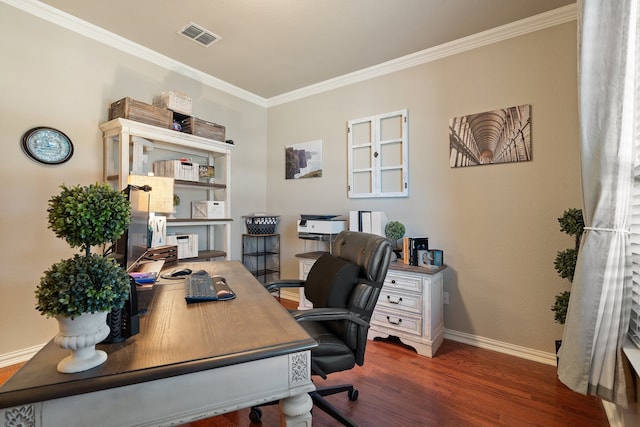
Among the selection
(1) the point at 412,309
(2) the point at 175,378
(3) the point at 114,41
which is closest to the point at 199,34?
(3) the point at 114,41

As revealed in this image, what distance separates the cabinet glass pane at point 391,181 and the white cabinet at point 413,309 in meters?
0.80

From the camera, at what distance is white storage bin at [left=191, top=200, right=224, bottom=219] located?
302cm

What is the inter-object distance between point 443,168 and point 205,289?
7.52 ft

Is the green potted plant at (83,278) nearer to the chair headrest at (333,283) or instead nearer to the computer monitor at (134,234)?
the computer monitor at (134,234)

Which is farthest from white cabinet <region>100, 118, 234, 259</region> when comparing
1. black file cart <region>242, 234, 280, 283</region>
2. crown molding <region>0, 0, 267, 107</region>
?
crown molding <region>0, 0, 267, 107</region>

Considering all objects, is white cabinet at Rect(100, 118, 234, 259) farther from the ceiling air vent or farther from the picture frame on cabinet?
the picture frame on cabinet

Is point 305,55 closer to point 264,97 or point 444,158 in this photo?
point 264,97

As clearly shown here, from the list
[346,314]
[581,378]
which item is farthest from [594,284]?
[346,314]

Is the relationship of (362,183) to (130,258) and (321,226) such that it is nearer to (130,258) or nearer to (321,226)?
(321,226)

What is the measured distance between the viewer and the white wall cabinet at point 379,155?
2.91 meters

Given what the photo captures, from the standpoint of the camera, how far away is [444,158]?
2688 mm

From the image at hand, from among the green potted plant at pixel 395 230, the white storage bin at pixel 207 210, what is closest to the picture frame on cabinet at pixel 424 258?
the green potted plant at pixel 395 230

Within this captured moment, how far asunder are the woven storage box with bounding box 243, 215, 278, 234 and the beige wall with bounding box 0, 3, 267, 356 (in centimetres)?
157

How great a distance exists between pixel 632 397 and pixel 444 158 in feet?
6.53
